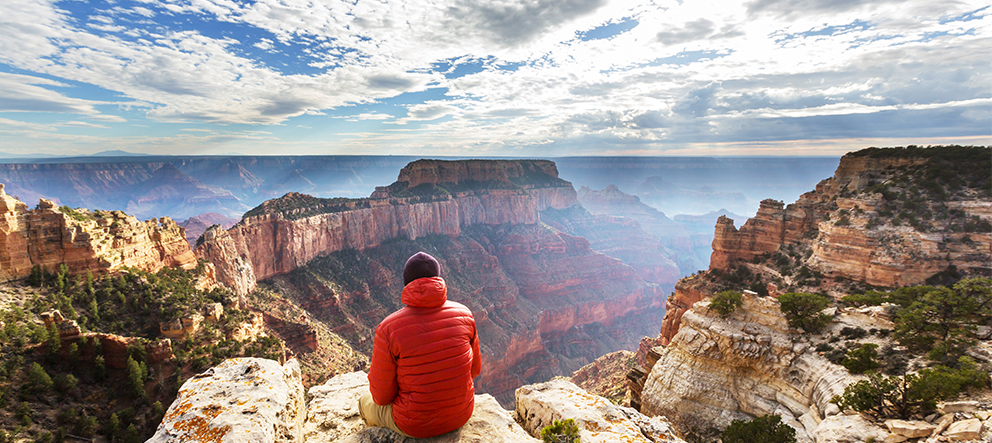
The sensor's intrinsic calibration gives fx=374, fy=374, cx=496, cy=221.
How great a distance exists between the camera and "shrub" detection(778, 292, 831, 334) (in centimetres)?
1540

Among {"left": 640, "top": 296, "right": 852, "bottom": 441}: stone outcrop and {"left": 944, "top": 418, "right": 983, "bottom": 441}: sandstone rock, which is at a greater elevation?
{"left": 944, "top": 418, "right": 983, "bottom": 441}: sandstone rock

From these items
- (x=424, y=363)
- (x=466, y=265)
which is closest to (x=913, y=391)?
(x=424, y=363)

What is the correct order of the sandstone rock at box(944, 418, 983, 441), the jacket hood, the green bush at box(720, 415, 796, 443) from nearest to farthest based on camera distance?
the jacket hood → the sandstone rock at box(944, 418, 983, 441) → the green bush at box(720, 415, 796, 443)

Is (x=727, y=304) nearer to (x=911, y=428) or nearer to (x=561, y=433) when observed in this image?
(x=911, y=428)

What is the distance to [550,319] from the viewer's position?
7075 cm

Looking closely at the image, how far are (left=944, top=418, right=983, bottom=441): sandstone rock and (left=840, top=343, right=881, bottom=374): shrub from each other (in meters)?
5.28

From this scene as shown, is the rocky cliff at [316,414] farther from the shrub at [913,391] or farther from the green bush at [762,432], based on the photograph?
the shrub at [913,391]

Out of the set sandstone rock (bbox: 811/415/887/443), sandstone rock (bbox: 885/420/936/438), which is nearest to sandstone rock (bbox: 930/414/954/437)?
sandstone rock (bbox: 885/420/936/438)

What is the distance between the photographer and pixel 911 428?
7.70 m

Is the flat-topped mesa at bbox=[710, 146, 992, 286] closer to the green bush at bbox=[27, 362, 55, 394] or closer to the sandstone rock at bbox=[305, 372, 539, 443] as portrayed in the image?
the sandstone rock at bbox=[305, 372, 539, 443]

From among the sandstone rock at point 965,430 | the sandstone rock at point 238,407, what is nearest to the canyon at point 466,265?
the sandstone rock at point 238,407

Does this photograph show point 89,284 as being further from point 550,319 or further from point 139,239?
point 550,319

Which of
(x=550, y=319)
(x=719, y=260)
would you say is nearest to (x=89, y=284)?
(x=719, y=260)

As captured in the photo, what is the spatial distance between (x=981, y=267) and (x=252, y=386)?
35609 mm
